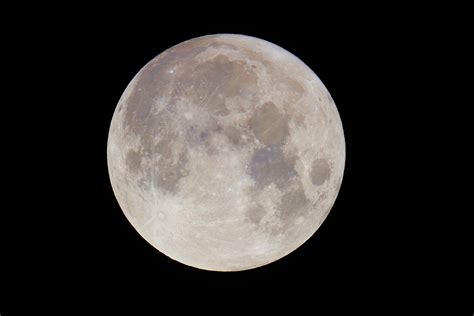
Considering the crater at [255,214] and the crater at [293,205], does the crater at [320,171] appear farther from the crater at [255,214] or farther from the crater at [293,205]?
the crater at [255,214]

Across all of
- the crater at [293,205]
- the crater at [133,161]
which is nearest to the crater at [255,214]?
the crater at [293,205]

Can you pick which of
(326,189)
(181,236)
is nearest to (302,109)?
(326,189)

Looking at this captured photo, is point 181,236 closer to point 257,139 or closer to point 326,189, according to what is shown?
point 257,139

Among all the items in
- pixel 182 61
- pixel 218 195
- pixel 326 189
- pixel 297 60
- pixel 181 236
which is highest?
pixel 297 60

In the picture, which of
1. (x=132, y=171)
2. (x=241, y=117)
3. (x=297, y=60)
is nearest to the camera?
(x=241, y=117)

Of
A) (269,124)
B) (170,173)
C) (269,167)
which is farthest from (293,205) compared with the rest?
(170,173)

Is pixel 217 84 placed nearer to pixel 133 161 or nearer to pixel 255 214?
pixel 133 161

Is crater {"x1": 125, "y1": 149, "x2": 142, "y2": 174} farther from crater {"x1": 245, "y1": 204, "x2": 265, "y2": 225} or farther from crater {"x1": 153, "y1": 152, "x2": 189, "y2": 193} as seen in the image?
crater {"x1": 245, "y1": 204, "x2": 265, "y2": 225}
